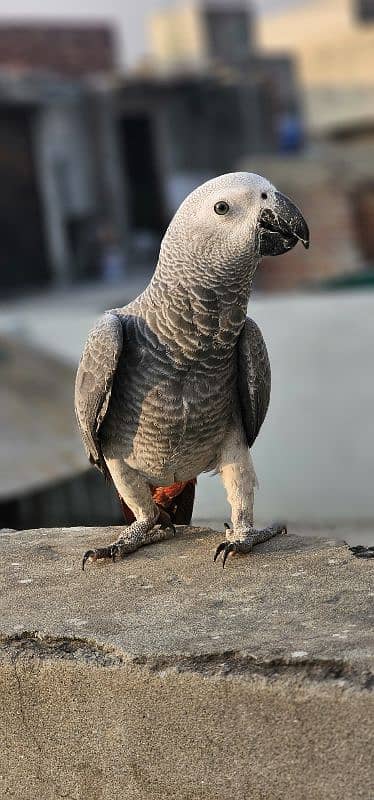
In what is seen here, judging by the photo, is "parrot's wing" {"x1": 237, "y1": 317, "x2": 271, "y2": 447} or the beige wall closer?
"parrot's wing" {"x1": 237, "y1": 317, "x2": 271, "y2": 447}

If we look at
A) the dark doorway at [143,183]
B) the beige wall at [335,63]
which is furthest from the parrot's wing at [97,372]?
the dark doorway at [143,183]

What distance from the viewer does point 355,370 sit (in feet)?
26.0

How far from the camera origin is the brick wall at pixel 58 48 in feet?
67.1

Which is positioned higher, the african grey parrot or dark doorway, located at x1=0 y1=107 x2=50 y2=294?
dark doorway, located at x1=0 y1=107 x2=50 y2=294

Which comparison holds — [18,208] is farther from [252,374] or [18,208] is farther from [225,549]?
[225,549]

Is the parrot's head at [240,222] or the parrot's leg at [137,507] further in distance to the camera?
the parrot's leg at [137,507]

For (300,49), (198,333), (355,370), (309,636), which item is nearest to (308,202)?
(355,370)

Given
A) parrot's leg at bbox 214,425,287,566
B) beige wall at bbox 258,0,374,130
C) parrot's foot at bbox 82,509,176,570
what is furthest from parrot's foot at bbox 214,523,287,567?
beige wall at bbox 258,0,374,130

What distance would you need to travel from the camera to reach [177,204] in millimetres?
18109

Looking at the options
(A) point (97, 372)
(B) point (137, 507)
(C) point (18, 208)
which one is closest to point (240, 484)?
(B) point (137, 507)

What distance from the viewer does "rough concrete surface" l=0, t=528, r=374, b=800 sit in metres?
2.22

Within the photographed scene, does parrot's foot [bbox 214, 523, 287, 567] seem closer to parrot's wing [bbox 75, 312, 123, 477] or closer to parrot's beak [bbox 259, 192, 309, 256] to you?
parrot's wing [bbox 75, 312, 123, 477]

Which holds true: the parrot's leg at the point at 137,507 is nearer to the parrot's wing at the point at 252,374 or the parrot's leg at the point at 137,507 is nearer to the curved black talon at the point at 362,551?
the parrot's wing at the point at 252,374

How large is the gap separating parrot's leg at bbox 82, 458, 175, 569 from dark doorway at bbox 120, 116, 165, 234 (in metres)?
15.4
